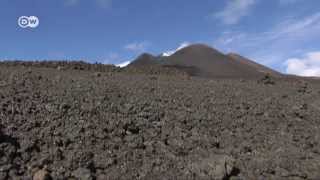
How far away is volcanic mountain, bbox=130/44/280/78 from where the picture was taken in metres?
19.3

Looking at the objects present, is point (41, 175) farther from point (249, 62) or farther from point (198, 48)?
point (249, 62)

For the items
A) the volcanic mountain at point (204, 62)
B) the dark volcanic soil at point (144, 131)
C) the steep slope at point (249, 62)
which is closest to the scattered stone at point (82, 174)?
the dark volcanic soil at point (144, 131)

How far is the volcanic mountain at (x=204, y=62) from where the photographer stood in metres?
Answer: 19.3

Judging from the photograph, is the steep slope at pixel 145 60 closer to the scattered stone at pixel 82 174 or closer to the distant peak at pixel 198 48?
the distant peak at pixel 198 48

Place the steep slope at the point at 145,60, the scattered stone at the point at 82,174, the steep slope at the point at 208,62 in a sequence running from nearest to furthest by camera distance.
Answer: the scattered stone at the point at 82,174 → the steep slope at the point at 208,62 → the steep slope at the point at 145,60

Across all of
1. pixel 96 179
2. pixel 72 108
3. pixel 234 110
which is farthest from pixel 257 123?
pixel 96 179

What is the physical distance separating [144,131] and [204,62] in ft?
41.0

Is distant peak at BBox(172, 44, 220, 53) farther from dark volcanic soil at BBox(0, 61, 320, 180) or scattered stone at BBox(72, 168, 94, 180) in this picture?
scattered stone at BBox(72, 168, 94, 180)

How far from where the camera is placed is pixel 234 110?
10.2 metres

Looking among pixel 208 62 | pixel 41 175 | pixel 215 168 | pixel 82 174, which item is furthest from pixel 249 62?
pixel 41 175

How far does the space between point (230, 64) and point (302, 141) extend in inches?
471

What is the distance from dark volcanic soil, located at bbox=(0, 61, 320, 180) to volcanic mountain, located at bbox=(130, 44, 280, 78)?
753 cm

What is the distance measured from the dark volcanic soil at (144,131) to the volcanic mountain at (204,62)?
24.7ft

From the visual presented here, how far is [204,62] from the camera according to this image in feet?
67.7
